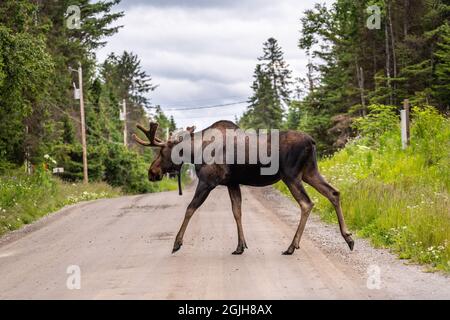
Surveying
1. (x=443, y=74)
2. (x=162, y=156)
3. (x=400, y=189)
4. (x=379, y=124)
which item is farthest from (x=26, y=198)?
(x=443, y=74)

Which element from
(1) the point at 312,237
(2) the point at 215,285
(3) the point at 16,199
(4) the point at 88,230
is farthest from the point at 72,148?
(2) the point at 215,285

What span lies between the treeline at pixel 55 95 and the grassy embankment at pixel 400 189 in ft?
28.3

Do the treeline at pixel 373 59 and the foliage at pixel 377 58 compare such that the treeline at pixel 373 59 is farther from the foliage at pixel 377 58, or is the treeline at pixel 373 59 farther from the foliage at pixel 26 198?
the foliage at pixel 26 198

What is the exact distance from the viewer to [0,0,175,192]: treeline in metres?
16.4

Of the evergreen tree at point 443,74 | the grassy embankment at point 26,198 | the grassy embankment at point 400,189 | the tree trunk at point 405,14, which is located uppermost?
the tree trunk at point 405,14

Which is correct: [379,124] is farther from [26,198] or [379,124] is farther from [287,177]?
[287,177]

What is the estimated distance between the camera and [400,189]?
13.2 meters

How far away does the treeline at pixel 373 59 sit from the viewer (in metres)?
28.7

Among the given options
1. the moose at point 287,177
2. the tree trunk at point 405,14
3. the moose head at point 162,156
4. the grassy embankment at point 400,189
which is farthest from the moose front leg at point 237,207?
the tree trunk at point 405,14

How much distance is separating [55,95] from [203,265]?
25.0 m

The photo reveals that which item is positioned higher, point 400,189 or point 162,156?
point 162,156

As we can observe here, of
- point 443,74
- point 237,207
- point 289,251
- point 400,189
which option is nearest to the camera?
Answer: point 289,251
